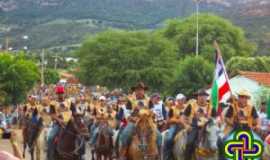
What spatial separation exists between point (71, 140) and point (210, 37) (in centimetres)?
6604

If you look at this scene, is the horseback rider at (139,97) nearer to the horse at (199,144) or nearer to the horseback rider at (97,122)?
the horse at (199,144)

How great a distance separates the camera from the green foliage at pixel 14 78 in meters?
53.0

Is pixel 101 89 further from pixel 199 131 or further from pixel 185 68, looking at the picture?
pixel 199 131

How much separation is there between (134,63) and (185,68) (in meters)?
13.4

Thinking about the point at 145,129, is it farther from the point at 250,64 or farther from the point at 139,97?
the point at 250,64

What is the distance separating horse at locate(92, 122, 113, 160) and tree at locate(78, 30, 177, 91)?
139 ft

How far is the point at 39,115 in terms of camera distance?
74.8ft

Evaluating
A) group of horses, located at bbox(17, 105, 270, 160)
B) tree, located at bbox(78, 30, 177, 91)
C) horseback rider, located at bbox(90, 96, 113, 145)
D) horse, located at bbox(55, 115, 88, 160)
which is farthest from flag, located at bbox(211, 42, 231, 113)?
tree, located at bbox(78, 30, 177, 91)

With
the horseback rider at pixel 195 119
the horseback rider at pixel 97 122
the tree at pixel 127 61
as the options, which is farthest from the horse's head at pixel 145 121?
the tree at pixel 127 61

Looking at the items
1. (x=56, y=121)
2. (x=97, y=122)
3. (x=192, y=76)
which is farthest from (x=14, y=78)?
(x=56, y=121)

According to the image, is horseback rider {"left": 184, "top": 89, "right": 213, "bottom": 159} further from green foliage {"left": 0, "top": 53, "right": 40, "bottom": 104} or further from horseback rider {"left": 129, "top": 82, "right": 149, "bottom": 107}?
green foliage {"left": 0, "top": 53, "right": 40, "bottom": 104}

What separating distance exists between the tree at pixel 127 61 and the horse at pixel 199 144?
47692 millimetres

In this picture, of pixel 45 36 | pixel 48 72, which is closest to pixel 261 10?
pixel 48 72

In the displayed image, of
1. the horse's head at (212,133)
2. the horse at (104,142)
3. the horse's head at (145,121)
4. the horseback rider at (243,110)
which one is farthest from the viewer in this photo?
the horse at (104,142)
